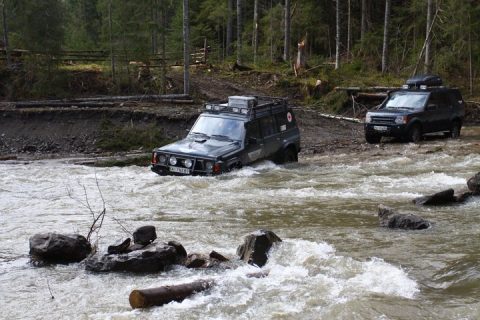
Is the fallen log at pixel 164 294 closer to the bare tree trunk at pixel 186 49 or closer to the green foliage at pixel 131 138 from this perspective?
the green foliage at pixel 131 138

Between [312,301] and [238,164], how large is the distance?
7.71 m

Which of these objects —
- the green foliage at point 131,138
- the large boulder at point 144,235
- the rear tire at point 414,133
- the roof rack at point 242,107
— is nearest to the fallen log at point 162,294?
the large boulder at point 144,235

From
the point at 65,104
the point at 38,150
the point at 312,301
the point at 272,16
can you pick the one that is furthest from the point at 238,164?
the point at 272,16

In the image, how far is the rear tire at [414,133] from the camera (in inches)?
813

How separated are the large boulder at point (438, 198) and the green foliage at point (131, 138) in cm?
1125

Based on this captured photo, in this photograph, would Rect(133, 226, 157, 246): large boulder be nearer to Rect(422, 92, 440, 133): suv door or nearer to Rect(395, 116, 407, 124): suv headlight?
Rect(395, 116, 407, 124): suv headlight

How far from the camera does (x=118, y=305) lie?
718 centimetres

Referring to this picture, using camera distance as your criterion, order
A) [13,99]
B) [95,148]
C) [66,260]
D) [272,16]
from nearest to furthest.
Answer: [66,260]
[95,148]
[13,99]
[272,16]

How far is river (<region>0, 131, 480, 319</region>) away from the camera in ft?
23.3

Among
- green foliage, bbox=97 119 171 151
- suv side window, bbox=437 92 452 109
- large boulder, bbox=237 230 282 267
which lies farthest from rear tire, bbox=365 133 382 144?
large boulder, bbox=237 230 282 267

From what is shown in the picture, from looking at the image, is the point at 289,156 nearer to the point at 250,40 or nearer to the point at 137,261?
the point at 137,261

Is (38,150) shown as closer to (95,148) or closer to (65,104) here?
(95,148)

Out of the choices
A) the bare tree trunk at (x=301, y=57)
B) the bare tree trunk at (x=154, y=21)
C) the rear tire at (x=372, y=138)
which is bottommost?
the rear tire at (x=372, y=138)

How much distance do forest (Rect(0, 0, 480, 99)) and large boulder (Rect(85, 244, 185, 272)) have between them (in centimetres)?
1891
